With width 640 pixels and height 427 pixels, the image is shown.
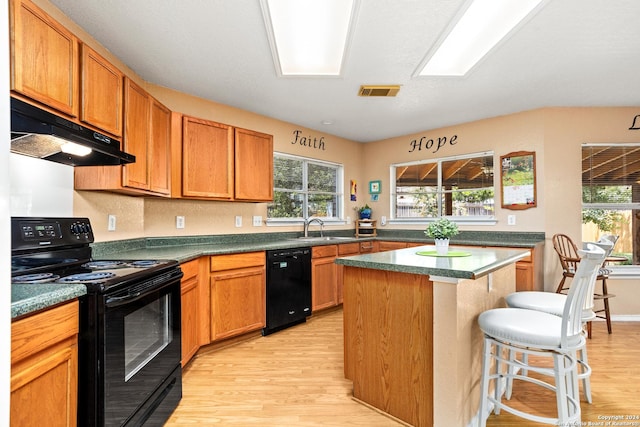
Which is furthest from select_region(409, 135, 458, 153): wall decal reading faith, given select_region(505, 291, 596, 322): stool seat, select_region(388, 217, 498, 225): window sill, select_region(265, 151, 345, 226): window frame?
select_region(505, 291, 596, 322): stool seat

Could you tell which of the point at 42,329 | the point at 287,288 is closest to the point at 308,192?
the point at 287,288

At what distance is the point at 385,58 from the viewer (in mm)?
2533

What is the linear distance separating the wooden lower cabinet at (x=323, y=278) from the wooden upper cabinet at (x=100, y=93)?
229 centimetres

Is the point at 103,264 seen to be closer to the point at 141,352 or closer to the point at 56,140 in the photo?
the point at 141,352

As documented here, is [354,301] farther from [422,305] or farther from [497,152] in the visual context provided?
[497,152]

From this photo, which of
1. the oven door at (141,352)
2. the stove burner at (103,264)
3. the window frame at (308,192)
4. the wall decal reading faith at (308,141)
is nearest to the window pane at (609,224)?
the window frame at (308,192)

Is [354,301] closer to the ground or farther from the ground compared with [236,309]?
farther from the ground

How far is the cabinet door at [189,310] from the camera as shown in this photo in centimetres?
244

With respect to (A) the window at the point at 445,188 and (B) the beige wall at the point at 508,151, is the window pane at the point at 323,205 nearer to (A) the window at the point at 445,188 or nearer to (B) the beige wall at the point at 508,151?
(B) the beige wall at the point at 508,151

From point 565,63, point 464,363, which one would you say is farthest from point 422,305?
point 565,63

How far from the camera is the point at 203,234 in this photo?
11.1ft

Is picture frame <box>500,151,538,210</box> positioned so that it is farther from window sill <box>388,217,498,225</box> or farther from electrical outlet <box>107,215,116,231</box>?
electrical outlet <box>107,215,116,231</box>

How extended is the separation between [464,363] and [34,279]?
2115 mm

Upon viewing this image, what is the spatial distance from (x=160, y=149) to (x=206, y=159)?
46 cm
